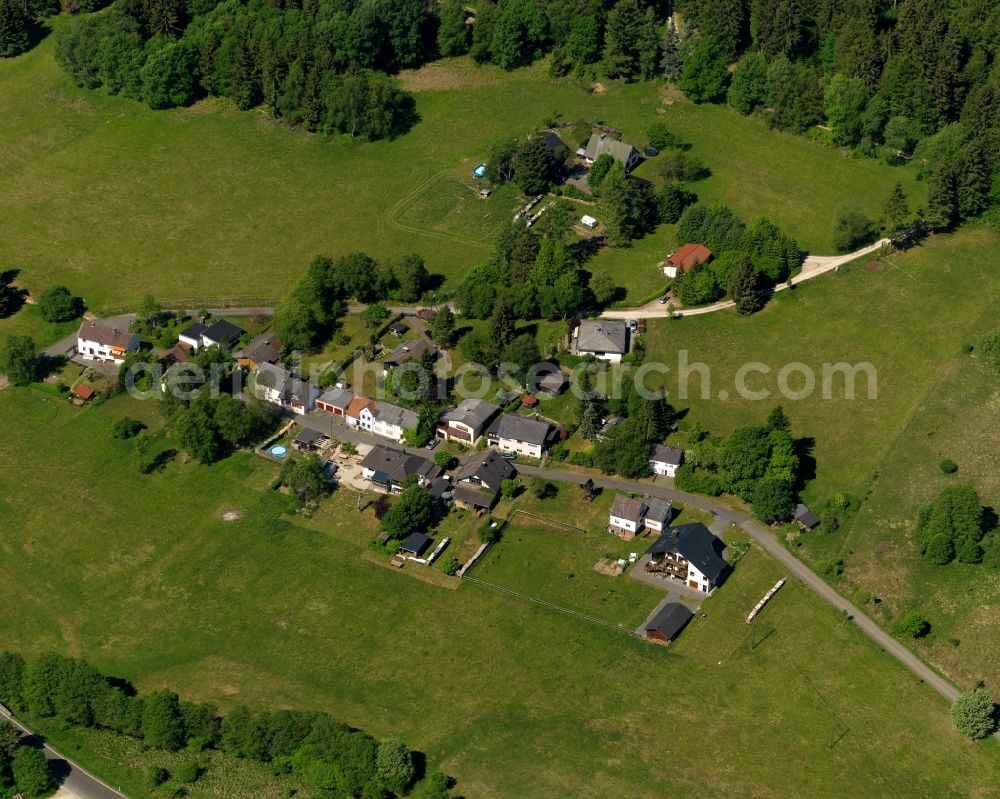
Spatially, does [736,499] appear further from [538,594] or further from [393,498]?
[393,498]

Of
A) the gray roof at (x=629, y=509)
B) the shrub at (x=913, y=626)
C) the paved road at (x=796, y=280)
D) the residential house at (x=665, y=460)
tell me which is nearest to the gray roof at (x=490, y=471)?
the gray roof at (x=629, y=509)

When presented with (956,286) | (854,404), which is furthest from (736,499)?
(956,286)

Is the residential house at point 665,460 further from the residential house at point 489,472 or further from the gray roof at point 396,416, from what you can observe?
the gray roof at point 396,416

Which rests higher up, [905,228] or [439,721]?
[905,228]

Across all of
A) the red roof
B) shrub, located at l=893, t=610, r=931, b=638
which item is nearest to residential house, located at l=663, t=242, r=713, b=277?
the red roof

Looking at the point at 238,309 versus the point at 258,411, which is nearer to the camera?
the point at 258,411

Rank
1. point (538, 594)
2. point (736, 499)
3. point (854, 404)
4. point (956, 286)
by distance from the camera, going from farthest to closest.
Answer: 1. point (956, 286)
2. point (854, 404)
3. point (736, 499)
4. point (538, 594)

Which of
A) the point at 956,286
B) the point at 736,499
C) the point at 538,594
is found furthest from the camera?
the point at 956,286
